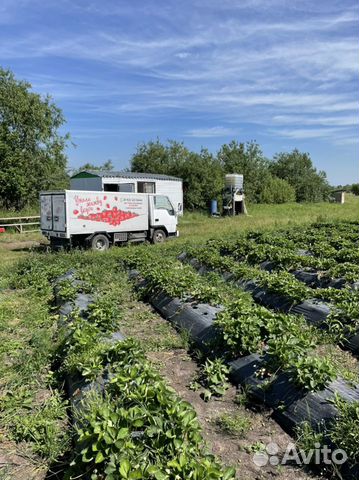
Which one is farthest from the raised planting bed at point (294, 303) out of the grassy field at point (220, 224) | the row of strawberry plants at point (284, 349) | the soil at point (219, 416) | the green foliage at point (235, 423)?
the grassy field at point (220, 224)

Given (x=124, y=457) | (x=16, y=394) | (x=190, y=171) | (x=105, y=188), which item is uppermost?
(x=190, y=171)

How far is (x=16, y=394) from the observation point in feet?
14.2

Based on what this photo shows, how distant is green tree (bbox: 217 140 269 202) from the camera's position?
39.3 meters

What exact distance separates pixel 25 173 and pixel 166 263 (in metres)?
18.1

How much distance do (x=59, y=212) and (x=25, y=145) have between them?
1338cm

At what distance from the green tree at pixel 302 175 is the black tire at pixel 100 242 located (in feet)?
128

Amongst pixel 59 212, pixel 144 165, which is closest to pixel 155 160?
pixel 144 165

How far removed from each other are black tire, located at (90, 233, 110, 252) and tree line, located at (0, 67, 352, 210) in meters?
12.0

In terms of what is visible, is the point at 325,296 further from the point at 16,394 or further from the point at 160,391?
the point at 16,394

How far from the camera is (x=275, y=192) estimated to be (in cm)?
4153

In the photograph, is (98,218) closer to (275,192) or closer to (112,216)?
(112,216)

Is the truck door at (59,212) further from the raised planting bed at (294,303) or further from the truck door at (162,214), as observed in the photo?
the raised planting bed at (294,303)

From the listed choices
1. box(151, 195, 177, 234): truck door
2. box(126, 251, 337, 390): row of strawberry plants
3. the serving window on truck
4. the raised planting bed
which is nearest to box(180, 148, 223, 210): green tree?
the serving window on truck

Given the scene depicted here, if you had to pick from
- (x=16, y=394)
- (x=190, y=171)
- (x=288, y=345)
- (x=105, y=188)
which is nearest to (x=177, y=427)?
(x=288, y=345)
